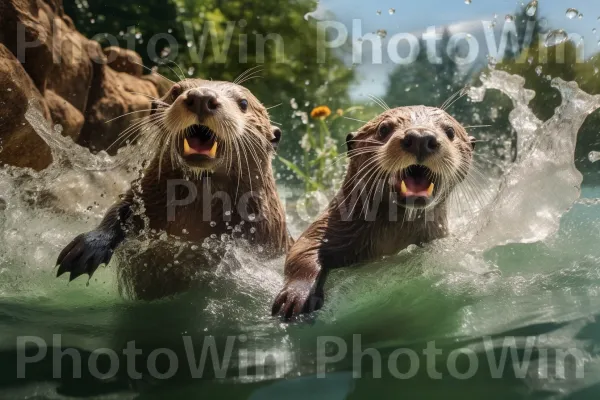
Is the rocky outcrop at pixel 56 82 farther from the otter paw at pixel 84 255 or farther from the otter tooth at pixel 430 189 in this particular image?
the otter tooth at pixel 430 189

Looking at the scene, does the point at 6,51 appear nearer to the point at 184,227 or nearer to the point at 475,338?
the point at 184,227

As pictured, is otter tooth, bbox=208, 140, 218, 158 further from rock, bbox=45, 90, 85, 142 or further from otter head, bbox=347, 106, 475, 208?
rock, bbox=45, 90, 85, 142

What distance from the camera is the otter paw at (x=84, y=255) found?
2.61 m

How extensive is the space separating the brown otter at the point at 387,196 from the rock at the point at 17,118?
1.70 metres

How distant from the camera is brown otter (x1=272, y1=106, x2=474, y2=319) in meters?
2.48

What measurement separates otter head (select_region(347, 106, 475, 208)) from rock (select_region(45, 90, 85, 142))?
202 cm

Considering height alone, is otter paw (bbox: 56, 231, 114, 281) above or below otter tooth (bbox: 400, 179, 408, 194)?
below

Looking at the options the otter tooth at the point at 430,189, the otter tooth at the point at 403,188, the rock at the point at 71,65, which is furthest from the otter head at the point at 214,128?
the rock at the point at 71,65

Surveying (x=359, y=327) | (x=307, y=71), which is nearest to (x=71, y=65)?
(x=359, y=327)

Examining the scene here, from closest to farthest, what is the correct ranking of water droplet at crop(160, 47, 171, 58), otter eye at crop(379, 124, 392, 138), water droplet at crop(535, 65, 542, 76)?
otter eye at crop(379, 124, 392, 138) < water droplet at crop(535, 65, 542, 76) < water droplet at crop(160, 47, 171, 58)

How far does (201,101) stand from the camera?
2.46 meters

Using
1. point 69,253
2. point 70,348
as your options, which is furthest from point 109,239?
point 70,348

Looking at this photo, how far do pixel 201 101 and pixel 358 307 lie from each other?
1013mm

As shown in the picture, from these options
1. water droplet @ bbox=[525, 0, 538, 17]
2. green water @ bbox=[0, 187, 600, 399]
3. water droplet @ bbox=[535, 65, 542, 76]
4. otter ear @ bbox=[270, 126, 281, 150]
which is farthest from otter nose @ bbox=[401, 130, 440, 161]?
water droplet @ bbox=[535, 65, 542, 76]
